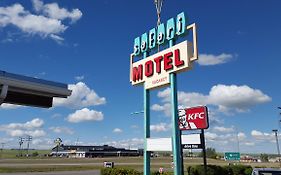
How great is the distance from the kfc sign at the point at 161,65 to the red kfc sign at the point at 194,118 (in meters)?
3.40

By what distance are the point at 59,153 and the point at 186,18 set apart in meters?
162

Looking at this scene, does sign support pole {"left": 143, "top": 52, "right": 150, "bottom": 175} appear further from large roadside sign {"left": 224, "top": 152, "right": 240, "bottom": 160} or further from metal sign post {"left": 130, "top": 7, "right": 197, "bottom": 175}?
large roadside sign {"left": 224, "top": 152, "right": 240, "bottom": 160}

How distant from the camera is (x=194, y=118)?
61.1 feet

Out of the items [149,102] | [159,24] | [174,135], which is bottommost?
[174,135]

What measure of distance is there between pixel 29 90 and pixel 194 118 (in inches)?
502

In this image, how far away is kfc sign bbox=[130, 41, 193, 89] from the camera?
592 inches

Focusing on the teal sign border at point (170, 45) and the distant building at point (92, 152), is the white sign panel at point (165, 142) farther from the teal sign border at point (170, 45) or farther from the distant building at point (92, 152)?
the distant building at point (92, 152)

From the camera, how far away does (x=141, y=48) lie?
1875cm

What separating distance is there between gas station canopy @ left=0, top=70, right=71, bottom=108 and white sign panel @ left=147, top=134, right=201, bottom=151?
28.6ft

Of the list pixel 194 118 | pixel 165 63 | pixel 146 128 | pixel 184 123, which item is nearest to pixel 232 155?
pixel 184 123

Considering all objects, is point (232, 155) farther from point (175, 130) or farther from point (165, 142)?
point (175, 130)

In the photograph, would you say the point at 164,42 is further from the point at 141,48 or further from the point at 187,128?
the point at 187,128

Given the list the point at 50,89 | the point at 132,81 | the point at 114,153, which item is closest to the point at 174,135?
the point at 132,81

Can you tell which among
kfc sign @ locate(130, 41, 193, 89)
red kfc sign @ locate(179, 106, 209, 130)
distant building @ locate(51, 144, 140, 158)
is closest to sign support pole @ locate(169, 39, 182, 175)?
kfc sign @ locate(130, 41, 193, 89)
